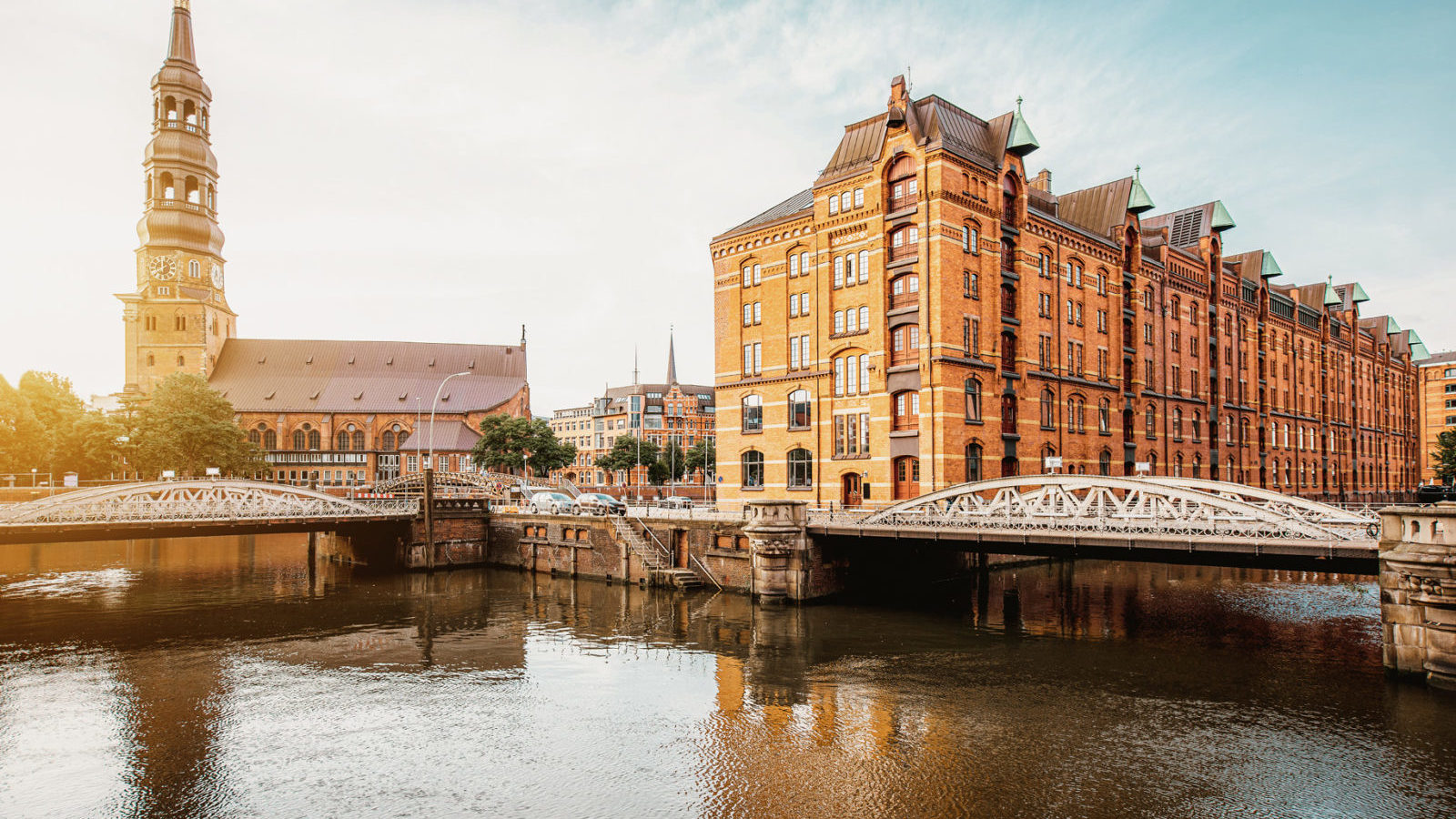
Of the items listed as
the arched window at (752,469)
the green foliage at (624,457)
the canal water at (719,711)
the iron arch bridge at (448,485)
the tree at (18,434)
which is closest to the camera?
the canal water at (719,711)

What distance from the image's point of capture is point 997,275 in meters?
44.6

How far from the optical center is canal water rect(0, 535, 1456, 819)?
15359 mm

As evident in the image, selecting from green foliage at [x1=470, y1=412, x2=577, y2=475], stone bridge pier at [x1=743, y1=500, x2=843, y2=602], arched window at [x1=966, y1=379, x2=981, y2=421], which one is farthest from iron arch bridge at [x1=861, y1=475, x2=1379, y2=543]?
green foliage at [x1=470, y1=412, x2=577, y2=475]

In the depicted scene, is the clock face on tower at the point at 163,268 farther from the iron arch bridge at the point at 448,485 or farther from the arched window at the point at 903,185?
the arched window at the point at 903,185

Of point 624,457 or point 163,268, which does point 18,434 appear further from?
point 624,457

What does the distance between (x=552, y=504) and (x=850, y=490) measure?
61.5 ft

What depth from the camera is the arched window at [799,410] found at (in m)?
46.9

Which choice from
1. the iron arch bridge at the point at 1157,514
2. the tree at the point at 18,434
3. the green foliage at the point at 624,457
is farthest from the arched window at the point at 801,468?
the tree at the point at 18,434

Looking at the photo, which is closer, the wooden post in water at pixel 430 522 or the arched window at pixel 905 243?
the arched window at pixel 905 243

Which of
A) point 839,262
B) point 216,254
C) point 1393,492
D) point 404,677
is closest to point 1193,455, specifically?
point 839,262

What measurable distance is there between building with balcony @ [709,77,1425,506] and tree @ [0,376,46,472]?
184ft

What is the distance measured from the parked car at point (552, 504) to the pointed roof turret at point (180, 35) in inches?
2676

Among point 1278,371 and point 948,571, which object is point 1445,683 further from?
point 1278,371

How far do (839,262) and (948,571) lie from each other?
17.5m
